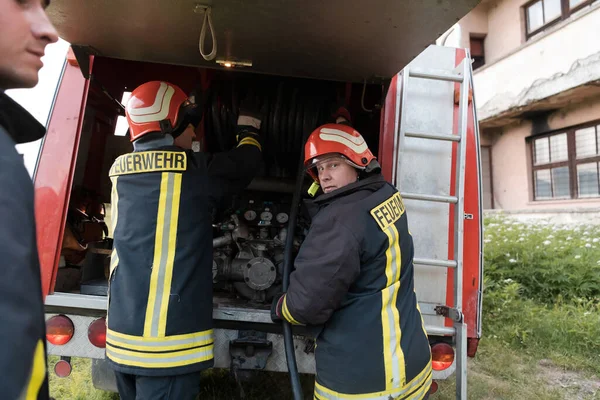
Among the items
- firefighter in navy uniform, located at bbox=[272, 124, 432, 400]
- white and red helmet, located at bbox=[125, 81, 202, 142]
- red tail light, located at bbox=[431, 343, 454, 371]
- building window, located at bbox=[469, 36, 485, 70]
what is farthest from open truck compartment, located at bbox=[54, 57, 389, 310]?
building window, located at bbox=[469, 36, 485, 70]

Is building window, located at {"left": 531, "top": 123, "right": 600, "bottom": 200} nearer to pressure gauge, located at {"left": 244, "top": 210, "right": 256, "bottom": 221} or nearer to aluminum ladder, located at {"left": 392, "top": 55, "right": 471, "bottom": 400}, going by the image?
aluminum ladder, located at {"left": 392, "top": 55, "right": 471, "bottom": 400}

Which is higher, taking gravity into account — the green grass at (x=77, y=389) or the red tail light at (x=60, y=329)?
the red tail light at (x=60, y=329)

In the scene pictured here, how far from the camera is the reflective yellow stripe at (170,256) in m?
1.89

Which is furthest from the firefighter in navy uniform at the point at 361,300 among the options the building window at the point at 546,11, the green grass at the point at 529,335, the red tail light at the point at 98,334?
the building window at the point at 546,11

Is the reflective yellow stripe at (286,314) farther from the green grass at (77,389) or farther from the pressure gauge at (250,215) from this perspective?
the green grass at (77,389)

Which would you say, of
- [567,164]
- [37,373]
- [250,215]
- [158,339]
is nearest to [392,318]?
[158,339]

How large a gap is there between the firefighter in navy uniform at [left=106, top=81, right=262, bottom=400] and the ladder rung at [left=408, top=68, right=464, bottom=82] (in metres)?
1.18

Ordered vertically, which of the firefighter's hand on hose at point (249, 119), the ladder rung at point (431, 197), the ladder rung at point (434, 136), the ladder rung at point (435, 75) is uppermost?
the ladder rung at point (435, 75)

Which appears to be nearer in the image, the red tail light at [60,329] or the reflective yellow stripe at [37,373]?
the reflective yellow stripe at [37,373]

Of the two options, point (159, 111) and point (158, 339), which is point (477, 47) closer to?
point (159, 111)

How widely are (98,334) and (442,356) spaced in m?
1.86

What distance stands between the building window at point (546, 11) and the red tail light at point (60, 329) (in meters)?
11.9

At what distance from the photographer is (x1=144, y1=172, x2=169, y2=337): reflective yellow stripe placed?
189 cm

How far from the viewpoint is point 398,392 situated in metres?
1.77
